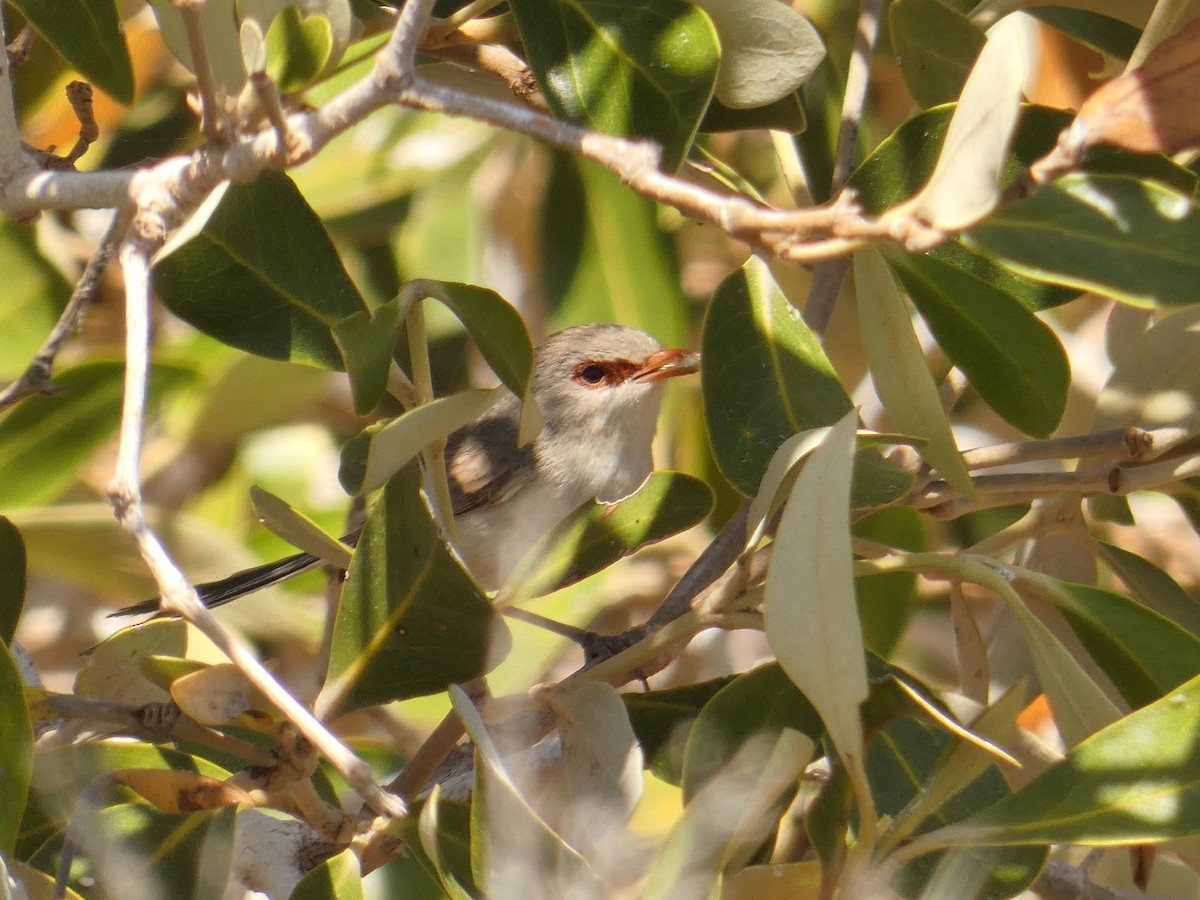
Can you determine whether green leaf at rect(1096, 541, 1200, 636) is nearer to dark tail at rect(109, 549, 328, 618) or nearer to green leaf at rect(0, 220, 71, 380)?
dark tail at rect(109, 549, 328, 618)

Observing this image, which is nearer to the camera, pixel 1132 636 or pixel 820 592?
pixel 820 592

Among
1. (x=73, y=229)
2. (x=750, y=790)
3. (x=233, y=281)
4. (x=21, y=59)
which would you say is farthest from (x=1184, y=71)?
(x=73, y=229)

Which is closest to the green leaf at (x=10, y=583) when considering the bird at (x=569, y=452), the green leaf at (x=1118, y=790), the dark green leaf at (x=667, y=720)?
the dark green leaf at (x=667, y=720)

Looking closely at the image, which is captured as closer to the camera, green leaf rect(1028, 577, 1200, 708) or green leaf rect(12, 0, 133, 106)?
green leaf rect(1028, 577, 1200, 708)

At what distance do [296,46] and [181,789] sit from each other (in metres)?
0.98

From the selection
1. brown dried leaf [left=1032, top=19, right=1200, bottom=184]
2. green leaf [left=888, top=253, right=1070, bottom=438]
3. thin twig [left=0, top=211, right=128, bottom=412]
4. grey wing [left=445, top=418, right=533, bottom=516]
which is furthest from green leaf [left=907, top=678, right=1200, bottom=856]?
grey wing [left=445, top=418, right=533, bottom=516]

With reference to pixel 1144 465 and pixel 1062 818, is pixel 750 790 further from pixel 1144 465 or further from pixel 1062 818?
pixel 1144 465

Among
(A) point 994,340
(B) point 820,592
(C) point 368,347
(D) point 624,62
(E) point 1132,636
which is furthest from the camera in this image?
(D) point 624,62

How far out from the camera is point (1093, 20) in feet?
7.13

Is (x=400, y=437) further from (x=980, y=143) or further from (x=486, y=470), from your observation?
(x=486, y=470)

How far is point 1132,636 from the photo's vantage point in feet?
5.15

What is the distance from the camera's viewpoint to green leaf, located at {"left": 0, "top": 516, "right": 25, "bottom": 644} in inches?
76.4

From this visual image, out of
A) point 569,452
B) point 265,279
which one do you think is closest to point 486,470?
→ point 569,452

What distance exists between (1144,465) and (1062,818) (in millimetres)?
683
